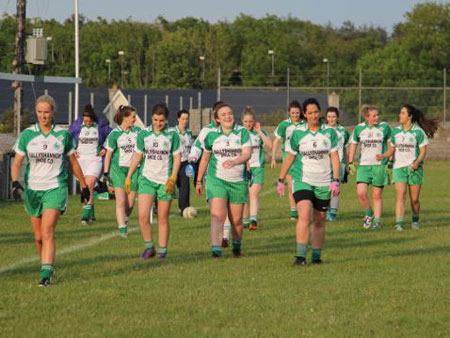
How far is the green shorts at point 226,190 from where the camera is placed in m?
14.4

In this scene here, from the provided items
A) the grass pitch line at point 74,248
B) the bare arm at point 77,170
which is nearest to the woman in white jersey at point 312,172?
the bare arm at point 77,170

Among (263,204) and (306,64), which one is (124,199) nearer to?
(263,204)

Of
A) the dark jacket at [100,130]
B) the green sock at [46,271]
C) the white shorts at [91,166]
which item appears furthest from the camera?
the dark jacket at [100,130]

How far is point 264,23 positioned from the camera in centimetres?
13650

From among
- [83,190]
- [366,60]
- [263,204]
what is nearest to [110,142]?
[83,190]

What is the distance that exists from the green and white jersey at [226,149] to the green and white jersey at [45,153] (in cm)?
269

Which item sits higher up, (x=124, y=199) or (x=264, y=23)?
(x=264, y=23)

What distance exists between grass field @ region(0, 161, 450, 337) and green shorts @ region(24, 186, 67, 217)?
0.73 metres

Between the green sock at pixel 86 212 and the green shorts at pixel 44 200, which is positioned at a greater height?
the green shorts at pixel 44 200

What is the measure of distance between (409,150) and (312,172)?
5445 millimetres

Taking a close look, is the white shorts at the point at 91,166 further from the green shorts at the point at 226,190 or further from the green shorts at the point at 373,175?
the green shorts at the point at 226,190

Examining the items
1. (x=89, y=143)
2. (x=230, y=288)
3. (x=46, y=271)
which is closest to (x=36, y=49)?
(x=89, y=143)

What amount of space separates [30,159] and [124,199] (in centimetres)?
537

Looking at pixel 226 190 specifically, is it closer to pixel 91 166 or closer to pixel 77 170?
pixel 77 170
